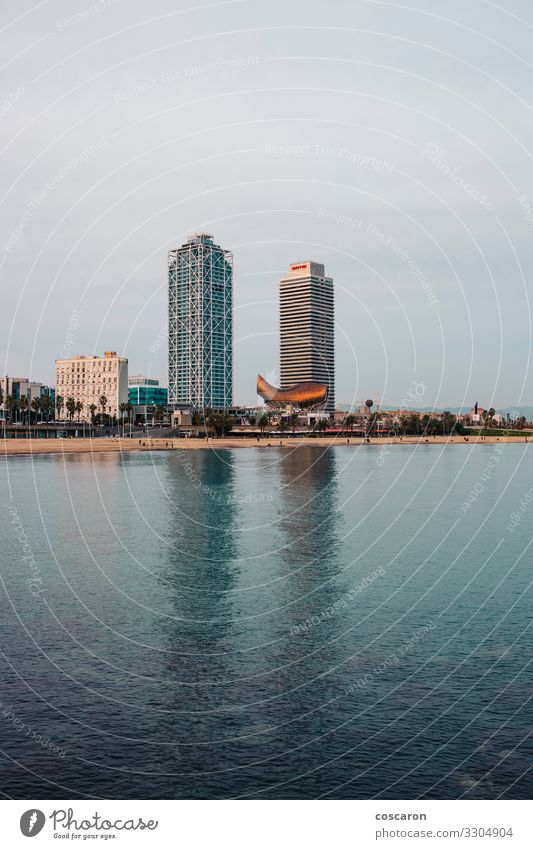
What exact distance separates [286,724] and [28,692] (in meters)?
12.6

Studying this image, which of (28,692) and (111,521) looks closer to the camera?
(28,692)

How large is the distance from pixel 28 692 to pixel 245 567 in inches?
1193

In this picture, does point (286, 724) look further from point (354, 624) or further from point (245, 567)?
point (245, 567)

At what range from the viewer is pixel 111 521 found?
90.9 m

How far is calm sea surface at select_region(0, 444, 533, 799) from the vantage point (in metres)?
28.6

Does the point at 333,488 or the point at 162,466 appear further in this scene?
the point at 162,466

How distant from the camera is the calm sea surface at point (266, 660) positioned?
2864 cm

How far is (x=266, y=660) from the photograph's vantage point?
132 ft

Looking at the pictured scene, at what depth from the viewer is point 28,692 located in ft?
116
